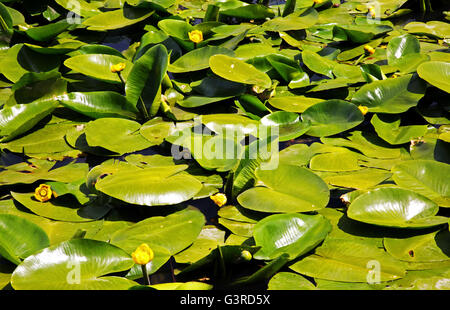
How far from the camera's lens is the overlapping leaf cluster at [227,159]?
1.35m

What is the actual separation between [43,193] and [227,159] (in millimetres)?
752

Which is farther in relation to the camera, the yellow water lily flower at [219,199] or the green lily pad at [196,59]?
the green lily pad at [196,59]

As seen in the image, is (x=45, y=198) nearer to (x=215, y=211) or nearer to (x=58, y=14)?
(x=215, y=211)

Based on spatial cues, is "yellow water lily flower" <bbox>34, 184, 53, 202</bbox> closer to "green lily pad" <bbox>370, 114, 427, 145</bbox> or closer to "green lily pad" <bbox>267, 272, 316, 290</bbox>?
"green lily pad" <bbox>267, 272, 316, 290</bbox>

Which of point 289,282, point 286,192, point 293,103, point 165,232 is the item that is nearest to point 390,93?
point 293,103

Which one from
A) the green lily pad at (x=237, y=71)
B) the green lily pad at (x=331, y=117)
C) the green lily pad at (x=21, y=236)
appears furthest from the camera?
the green lily pad at (x=237, y=71)

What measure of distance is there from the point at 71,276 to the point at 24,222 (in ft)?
0.96

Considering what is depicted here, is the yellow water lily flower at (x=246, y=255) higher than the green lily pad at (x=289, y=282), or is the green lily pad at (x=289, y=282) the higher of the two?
the yellow water lily flower at (x=246, y=255)

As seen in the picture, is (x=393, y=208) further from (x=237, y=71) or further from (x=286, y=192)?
(x=237, y=71)

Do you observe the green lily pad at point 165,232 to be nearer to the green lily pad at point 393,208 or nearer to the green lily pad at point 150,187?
the green lily pad at point 150,187

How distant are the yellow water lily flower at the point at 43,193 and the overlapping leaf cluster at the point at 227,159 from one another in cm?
2

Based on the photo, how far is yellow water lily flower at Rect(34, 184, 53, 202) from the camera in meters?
1.60

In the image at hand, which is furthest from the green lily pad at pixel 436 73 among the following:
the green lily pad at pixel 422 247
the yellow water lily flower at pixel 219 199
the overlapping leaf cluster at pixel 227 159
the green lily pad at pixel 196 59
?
the yellow water lily flower at pixel 219 199

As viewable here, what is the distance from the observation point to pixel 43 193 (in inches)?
63.0
